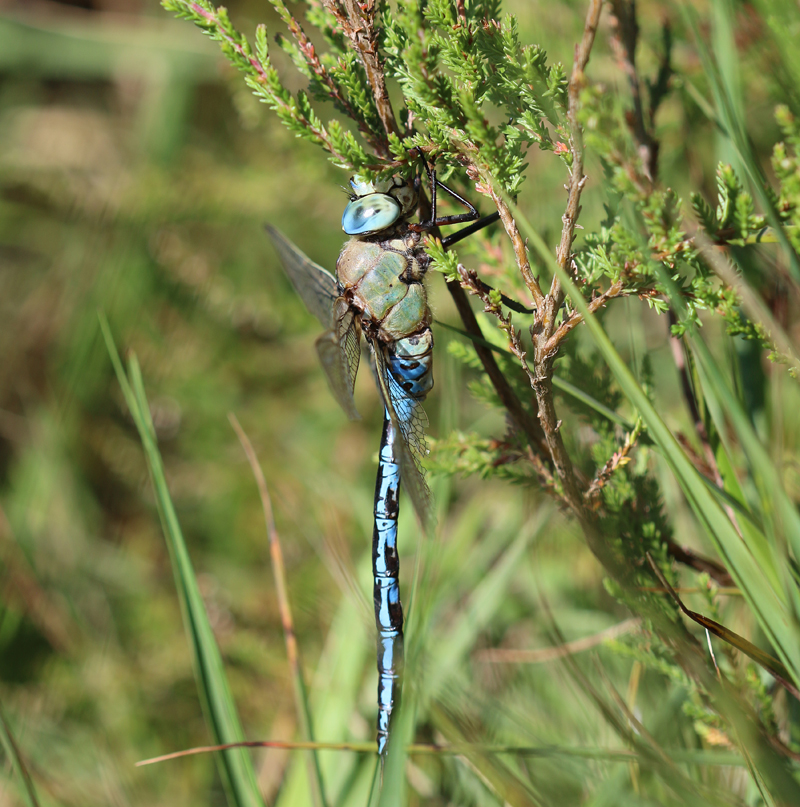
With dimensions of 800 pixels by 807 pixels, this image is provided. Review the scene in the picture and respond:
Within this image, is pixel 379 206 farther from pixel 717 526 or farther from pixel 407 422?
pixel 717 526

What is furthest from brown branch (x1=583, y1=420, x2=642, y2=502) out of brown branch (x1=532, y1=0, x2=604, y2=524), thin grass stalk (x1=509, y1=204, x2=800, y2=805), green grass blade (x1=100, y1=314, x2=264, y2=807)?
green grass blade (x1=100, y1=314, x2=264, y2=807)

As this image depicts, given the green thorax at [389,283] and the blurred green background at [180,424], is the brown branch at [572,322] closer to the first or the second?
the green thorax at [389,283]

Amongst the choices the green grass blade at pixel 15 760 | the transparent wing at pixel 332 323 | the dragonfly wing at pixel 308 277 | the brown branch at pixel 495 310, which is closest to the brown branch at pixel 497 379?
the brown branch at pixel 495 310

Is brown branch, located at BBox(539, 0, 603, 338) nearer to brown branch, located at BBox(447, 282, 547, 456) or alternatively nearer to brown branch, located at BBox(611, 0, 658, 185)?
brown branch, located at BBox(447, 282, 547, 456)

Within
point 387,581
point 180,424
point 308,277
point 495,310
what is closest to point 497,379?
point 495,310

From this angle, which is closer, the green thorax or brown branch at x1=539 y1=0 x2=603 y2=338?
brown branch at x1=539 y1=0 x2=603 y2=338

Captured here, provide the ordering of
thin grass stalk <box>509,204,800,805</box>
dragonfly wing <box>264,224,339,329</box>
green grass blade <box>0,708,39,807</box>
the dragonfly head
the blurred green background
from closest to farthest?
thin grass stalk <box>509,204,800,805</box> → green grass blade <box>0,708,39,807</box> → the dragonfly head → dragonfly wing <box>264,224,339,329</box> → the blurred green background

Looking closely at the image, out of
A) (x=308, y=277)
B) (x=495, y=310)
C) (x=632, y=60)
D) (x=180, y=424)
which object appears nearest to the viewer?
(x=495, y=310)
